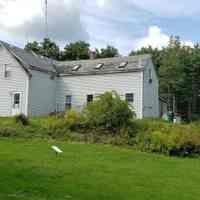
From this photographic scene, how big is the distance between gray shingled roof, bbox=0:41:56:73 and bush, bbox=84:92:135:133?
33.9ft

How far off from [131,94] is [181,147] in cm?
1275

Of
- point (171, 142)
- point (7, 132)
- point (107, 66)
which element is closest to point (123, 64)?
point (107, 66)

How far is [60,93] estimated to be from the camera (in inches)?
1296

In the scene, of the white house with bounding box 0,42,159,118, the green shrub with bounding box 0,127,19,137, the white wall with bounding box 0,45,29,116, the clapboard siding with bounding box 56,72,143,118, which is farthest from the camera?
the clapboard siding with bounding box 56,72,143,118

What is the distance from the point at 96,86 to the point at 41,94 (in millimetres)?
4579

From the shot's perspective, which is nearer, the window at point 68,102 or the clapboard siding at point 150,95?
the clapboard siding at point 150,95

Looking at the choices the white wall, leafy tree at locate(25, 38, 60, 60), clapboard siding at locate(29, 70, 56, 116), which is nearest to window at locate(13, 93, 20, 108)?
the white wall

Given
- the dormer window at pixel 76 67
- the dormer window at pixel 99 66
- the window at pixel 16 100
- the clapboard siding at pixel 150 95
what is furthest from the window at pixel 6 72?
the clapboard siding at pixel 150 95

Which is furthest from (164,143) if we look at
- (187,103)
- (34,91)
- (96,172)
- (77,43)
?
(77,43)

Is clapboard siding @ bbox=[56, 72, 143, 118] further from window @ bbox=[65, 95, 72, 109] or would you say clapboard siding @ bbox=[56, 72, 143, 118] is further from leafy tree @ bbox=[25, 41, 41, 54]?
leafy tree @ bbox=[25, 41, 41, 54]

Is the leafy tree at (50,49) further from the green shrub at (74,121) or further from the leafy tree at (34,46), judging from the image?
the green shrub at (74,121)

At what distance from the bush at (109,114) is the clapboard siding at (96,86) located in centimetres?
913

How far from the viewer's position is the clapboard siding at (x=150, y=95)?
102 ft

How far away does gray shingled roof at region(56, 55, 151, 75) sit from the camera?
100 ft
